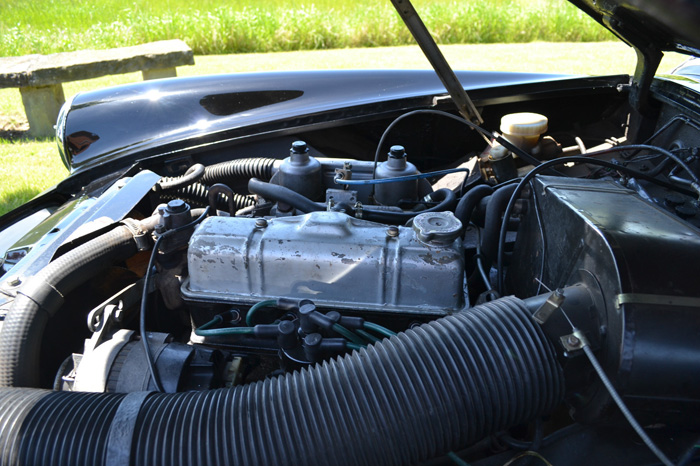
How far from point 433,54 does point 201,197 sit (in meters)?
0.99

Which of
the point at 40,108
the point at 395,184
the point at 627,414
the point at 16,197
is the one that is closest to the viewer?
the point at 627,414

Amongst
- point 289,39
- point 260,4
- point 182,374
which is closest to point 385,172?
point 182,374

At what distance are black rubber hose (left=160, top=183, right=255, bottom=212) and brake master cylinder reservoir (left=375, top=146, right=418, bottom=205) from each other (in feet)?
1.74

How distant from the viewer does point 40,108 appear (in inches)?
230

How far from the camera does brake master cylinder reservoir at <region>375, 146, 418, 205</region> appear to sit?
1771 millimetres

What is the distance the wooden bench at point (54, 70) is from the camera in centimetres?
566

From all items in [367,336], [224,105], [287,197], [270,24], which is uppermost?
[270,24]

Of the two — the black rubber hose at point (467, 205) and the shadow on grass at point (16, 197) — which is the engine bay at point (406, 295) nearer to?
the black rubber hose at point (467, 205)

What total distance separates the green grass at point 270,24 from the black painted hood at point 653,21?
904 centimetres

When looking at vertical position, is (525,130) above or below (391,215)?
above

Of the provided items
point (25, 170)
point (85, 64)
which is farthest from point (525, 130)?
point (85, 64)

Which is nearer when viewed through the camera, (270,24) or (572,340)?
(572,340)

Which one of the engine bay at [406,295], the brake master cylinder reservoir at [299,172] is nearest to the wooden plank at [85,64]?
the engine bay at [406,295]

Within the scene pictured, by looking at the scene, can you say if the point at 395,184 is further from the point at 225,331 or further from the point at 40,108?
the point at 40,108
